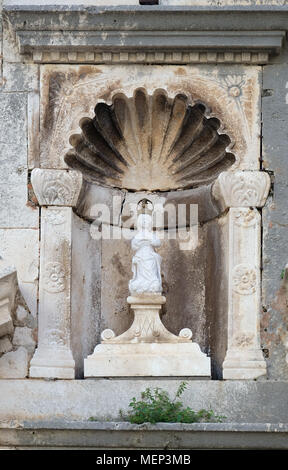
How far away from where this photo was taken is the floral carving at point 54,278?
1123 centimetres

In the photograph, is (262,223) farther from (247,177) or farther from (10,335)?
(10,335)

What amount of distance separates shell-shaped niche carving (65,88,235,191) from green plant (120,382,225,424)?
2.02 meters

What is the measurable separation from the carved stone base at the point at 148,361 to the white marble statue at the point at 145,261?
0.47 meters

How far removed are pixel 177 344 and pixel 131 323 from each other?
2.24 feet

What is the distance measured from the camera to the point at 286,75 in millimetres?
11617

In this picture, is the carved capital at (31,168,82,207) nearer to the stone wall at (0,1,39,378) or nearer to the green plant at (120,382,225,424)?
the stone wall at (0,1,39,378)

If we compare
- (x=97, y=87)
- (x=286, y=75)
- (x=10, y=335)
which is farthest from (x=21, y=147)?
(x=286, y=75)

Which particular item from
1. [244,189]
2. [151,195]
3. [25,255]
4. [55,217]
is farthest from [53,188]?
[244,189]

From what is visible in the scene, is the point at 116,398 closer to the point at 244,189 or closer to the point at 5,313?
the point at 5,313

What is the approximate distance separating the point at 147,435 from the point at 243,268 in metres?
1.62

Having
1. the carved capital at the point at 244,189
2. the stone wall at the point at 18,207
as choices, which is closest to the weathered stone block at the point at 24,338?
the stone wall at the point at 18,207

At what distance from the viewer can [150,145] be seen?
12109 millimetres

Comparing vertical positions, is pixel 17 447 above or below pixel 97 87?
below

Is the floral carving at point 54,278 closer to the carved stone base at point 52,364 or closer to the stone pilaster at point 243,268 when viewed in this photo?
the carved stone base at point 52,364
